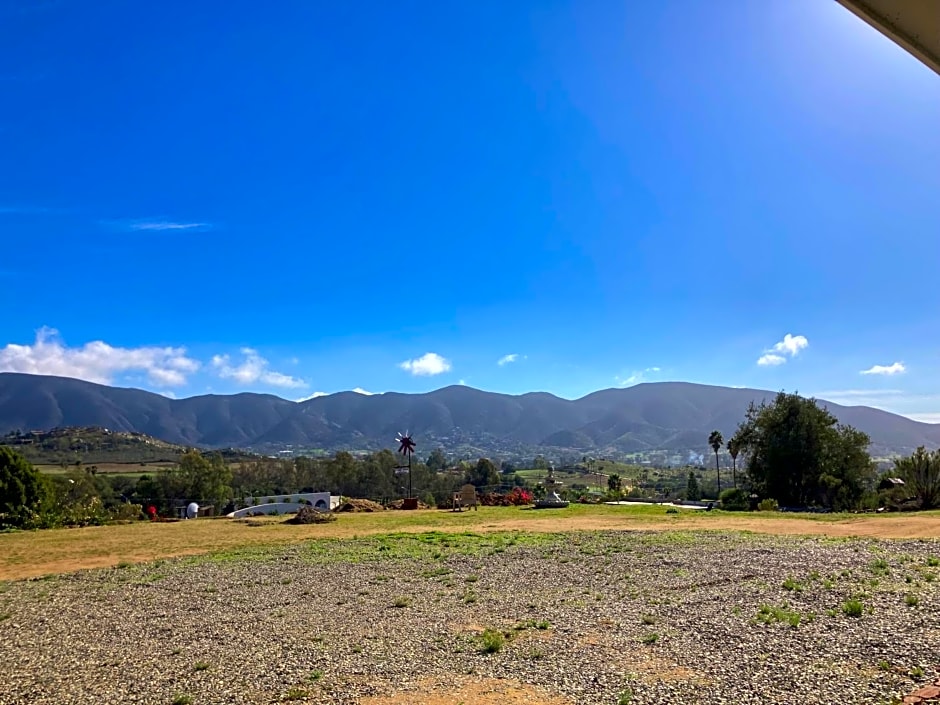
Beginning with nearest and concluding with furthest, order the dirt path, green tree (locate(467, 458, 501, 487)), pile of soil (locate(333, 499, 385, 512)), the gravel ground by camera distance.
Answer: the gravel ground < the dirt path < pile of soil (locate(333, 499, 385, 512)) < green tree (locate(467, 458, 501, 487))

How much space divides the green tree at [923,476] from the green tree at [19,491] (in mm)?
39143

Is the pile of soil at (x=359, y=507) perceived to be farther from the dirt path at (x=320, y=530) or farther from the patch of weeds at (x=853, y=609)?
the patch of weeds at (x=853, y=609)

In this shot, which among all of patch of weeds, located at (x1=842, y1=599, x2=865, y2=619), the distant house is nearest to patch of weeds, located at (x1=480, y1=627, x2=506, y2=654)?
patch of weeds, located at (x1=842, y1=599, x2=865, y2=619)

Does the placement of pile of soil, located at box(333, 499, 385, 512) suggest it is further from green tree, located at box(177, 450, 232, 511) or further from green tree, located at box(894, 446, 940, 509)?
Result: green tree, located at box(894, 446, 940, 509)

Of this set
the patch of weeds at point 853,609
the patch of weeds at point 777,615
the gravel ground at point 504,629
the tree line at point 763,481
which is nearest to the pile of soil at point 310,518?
the tree line at point 763,481

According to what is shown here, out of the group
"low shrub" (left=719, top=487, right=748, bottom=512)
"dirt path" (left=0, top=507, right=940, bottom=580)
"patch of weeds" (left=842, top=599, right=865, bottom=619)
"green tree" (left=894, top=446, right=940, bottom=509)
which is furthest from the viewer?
"low shrub" (left=719, top=487, right=748, bottom=512)

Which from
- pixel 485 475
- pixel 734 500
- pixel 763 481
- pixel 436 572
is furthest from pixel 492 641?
pixel 485 475

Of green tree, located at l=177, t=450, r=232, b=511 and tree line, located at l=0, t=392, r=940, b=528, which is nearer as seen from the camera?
tree line, located at l=0, t=392, r=940, b=528

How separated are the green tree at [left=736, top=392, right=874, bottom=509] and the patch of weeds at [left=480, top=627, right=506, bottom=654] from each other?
32442 mm

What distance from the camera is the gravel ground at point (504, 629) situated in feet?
19.9

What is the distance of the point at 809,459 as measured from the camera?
3612cm

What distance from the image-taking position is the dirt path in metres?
17.7

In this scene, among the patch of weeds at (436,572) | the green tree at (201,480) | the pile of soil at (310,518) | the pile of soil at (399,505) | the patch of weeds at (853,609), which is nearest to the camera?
the patch of weeds at (853,609)

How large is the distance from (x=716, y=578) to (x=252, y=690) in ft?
26.9
